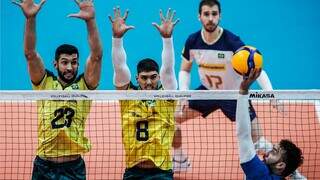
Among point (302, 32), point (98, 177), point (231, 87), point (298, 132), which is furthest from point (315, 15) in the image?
point (98, 177)

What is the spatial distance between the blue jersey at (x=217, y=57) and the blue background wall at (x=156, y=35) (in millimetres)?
3810

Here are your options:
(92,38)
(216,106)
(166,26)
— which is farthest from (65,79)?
(216,106)

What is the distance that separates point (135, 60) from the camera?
40.0 ft

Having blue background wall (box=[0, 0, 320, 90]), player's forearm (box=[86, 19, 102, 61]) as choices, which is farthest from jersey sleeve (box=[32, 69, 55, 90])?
blue background wall (box=[0, 0, 320, 90])

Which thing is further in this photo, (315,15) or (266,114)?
(315,15)

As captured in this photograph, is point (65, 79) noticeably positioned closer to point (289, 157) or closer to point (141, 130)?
point (141, 130)

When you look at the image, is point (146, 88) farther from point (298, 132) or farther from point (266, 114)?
point (266, 114)

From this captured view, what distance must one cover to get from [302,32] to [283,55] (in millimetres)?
505

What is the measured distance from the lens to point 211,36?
8.07 metres

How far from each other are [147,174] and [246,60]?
2020 mm

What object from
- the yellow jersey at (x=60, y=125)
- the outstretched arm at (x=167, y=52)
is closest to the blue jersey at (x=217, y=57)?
the outstretched arm at (x=167, y=52)

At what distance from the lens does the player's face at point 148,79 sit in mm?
6875

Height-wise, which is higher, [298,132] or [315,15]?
[315,15]

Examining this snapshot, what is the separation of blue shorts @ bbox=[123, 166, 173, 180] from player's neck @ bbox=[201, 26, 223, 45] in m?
1.85
